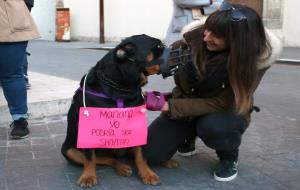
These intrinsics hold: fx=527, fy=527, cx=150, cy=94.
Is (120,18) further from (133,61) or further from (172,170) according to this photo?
(133,61)

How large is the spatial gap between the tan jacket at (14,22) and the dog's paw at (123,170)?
143cm

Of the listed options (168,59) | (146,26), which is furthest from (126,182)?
(146,26)

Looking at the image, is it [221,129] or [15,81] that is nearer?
[221,129]

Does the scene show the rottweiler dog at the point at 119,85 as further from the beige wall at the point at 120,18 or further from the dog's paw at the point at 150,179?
the beige wall at the point at 120,18

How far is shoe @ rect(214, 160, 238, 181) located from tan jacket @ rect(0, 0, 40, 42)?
1.96m

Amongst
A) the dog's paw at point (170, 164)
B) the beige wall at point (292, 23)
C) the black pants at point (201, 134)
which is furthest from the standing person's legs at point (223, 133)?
the beige wall at point (292, 23)

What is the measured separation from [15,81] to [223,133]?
6.44 feet

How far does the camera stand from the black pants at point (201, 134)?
363 cm

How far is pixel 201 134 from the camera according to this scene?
3.71m

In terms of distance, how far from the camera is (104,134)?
3.60 metres

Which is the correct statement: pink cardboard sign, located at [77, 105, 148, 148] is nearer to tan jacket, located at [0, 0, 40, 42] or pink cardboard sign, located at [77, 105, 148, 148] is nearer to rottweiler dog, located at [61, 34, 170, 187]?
rottweiler dog, located at [61, 34, 170, 187]

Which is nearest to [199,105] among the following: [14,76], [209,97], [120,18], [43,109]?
[209,97]

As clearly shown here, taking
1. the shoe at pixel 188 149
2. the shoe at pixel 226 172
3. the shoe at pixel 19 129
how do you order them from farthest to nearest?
the shoe at pixel 19 129 < the shoe at pixel 188 149 < the shoe at pixel 226 172

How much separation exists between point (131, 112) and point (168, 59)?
1.47ft
